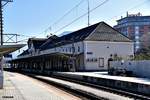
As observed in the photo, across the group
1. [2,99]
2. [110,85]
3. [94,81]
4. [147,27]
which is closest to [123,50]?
[94,81]

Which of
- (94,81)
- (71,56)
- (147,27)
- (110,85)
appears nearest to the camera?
(110,85)

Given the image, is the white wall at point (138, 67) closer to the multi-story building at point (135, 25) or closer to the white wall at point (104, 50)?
the white wall at point (104, 50)

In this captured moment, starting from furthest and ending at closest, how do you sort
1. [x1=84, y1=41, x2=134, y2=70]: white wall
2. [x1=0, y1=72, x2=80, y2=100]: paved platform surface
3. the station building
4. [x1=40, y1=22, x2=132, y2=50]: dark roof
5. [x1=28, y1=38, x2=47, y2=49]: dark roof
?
[x1=28, y1=38, x2=47, y2=49]: dark roof → [x1=40, y1=22, x2=132, y2=50]: dark roof → [x1=84, y1=41, x2=134, y2=70]: white wall → the station building → [x1=0, y1=72, x2=80, y2=100]: paved platform surface

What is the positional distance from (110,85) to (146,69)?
30.1ft

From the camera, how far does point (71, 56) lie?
207 ft

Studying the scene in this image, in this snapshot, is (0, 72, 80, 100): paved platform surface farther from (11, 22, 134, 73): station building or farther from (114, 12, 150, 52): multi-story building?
(114, 12, 150, 52): multi-story building

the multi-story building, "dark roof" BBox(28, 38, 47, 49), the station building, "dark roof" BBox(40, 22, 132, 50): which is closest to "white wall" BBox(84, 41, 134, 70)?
the station building

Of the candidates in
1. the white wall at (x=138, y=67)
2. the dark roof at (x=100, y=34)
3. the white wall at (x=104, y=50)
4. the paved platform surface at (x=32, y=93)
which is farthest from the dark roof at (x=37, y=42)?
the paved platform surface at (x=32, y=93)

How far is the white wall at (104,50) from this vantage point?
65.2m

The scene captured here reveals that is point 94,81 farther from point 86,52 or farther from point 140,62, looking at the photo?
point 86,52

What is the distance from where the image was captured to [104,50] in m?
67.0

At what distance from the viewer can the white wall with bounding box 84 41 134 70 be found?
65.2 metres

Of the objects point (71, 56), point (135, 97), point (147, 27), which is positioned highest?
point (147, 27)

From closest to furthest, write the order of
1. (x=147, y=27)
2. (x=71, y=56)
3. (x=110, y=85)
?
(x=110, y=85)
(x=71, y=56)
(x=147, y=27)
